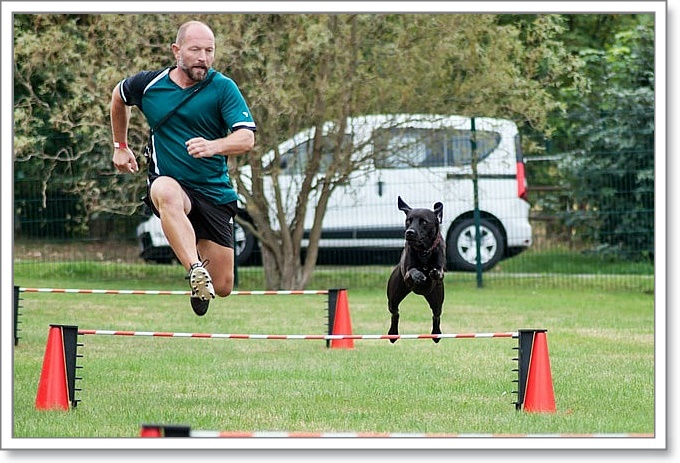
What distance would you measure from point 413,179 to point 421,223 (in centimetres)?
1244

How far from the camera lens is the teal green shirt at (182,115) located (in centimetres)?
653

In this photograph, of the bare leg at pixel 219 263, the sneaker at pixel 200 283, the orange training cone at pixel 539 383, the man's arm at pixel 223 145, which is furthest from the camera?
the orange training cone at pixel 539 383

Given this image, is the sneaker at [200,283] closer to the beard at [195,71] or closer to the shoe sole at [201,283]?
the shoe sole at [201,283]

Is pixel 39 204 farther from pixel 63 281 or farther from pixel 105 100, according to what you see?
pixel 105 100

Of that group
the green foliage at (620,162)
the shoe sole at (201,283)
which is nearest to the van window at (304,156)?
the green foliage at (620,162)

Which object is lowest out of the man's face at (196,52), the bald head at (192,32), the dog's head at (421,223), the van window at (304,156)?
the dog's head at (421,223)

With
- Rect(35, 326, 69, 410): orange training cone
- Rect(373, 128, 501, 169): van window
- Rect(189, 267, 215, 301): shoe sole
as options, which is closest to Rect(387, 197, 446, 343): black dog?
Rect(189, 267, 215, 301): shoe sole

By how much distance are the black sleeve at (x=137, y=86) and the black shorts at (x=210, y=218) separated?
0.49 meters

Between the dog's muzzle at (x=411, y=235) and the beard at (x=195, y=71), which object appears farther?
the beard at (x=195, y=71)

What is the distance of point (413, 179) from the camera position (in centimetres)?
1781

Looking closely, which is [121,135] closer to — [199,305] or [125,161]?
[125,161]

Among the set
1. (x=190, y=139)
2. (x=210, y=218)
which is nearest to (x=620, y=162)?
(x=210, y=218)

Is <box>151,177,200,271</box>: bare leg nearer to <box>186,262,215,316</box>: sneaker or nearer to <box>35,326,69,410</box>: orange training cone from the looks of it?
<box>186,262,215,316</box>: sneaker

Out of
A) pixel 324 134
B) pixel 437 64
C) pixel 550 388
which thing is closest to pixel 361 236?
pixel 324 134
